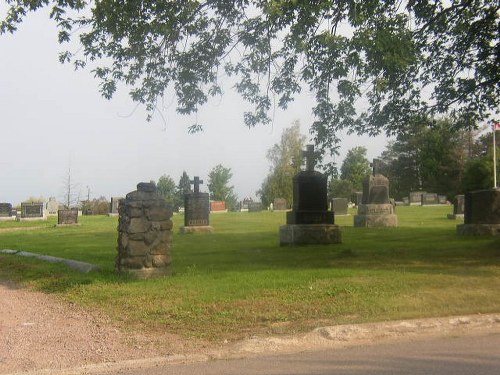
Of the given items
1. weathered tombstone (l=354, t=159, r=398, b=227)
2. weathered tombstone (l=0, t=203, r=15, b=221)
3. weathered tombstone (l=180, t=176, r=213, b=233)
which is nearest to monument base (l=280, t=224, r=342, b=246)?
weathered tombstone (l=180, t=176, r=213, b=233)

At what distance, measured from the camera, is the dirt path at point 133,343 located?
554 centimetres

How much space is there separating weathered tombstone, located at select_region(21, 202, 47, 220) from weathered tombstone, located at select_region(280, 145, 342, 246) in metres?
24.9

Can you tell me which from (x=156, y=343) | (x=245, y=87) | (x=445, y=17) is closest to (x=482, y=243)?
(x=445, y=17)

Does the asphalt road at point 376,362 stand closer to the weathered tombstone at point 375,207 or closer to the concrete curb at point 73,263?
the concrete curb at point 73,263

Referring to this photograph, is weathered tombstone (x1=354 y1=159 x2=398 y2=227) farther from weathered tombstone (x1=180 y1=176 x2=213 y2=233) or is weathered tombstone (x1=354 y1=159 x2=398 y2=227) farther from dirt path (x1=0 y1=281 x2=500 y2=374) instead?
dirt path (x1=0 y1=281 x2=500 y2=374)

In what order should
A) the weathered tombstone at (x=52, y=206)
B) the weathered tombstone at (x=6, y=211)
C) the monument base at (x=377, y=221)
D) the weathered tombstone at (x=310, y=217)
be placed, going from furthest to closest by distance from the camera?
the weathered tombstone at (x=52, y=206), the weathered tombstone at (x=6, y=211), the monument base at (x=377, y=221), the weathered tombstone at (x=310, y=217)

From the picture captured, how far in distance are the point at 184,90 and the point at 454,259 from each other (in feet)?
21.9

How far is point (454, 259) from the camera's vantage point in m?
11.2

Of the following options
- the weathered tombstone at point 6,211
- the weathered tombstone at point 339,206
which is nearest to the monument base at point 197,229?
the weathered tombstone at point 339,206

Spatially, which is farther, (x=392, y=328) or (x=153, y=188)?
(x=153, y=188)

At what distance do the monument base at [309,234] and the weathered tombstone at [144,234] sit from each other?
6133 millimetres

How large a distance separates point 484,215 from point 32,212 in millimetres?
29116

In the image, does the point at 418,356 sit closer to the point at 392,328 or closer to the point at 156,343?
the point at 392,328

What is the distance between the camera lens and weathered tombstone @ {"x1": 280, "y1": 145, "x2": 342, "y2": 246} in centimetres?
1563
